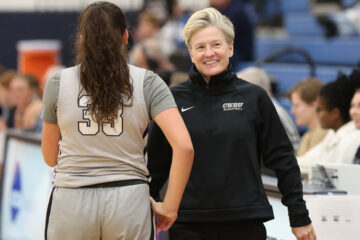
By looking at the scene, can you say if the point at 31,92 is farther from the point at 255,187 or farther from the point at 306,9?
the point at 255,187

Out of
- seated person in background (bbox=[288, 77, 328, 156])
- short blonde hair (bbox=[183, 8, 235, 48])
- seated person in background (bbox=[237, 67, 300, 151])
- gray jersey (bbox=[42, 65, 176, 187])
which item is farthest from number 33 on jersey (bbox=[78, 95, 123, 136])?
seated person in background (bbox=[288, 77, 328, 156])

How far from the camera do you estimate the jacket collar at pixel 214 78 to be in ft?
11.5

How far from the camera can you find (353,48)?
1008cm

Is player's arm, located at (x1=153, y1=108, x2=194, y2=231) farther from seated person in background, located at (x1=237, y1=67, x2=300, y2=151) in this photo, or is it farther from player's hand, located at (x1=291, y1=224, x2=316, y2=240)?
seated person in background, located at (x1=237, y1=67, x2=300, y2=151)

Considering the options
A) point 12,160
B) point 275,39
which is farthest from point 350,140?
point 275,39

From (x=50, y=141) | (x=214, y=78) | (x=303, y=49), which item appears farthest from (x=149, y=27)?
(x=50, y=141)

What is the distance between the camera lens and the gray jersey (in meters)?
3.09

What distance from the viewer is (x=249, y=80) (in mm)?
5918

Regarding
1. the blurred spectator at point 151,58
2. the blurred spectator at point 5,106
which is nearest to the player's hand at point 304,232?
the blurred spectator at point 151,58

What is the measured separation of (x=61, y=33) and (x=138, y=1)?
5.72ft

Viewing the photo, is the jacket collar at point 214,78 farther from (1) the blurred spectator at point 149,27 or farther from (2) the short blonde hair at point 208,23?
(1) the blurred spectator at point 149,27

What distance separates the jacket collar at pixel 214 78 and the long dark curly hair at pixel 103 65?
52cm

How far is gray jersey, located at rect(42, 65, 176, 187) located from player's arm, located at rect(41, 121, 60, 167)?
0.27ft

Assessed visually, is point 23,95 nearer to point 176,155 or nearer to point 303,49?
point 303,49
